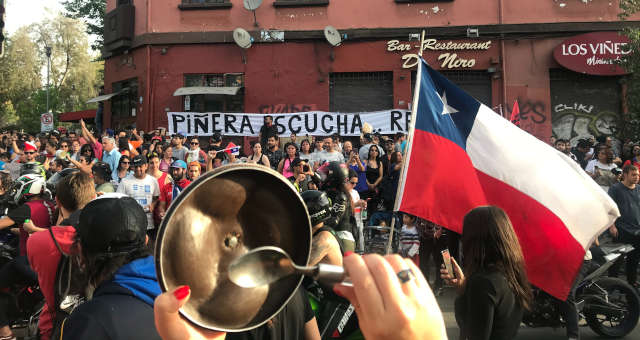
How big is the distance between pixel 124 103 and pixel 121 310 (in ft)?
57.5

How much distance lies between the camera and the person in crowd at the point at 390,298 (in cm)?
95

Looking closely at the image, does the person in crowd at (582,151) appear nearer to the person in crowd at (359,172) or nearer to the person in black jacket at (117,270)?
the person in crowd at (359,172)

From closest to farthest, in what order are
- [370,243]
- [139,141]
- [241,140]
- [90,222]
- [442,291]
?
[90,222], [442,291], [370,243], [139,141], [241,140]

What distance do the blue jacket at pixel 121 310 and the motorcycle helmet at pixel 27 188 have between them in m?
3.63

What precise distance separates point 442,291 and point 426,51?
32.2ft

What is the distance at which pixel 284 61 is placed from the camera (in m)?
16.2

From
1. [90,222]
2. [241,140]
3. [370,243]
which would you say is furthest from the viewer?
[241,140]

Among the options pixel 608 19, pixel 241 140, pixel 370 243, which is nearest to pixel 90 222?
pixel 370 243

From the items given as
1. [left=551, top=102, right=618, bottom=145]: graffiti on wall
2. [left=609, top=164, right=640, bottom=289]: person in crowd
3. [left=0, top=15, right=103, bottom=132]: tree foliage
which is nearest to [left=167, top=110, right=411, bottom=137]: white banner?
[left=551, top=102, right=618, bottom=145]: graffiti on wall

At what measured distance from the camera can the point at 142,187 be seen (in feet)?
24.6

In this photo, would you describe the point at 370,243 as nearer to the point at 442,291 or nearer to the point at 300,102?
the point at 442,291

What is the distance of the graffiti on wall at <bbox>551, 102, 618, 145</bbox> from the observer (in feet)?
50.7

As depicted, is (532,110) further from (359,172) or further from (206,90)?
(206,90)

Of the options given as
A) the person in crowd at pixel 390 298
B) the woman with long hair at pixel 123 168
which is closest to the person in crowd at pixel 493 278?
the person in crowd at pixel 390 298
